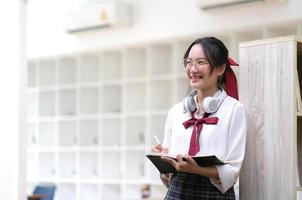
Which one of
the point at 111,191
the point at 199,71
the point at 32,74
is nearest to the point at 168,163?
the point at 199,71

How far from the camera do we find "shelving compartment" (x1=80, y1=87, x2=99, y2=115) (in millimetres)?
7699

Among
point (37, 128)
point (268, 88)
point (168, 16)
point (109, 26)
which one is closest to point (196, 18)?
point (168, 16)

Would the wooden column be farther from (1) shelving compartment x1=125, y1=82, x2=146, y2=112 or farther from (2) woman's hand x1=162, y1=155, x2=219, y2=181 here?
(1) shelving compartment x1=125, y1=82, x2=146, y2=112

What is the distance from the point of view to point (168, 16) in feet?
21.5

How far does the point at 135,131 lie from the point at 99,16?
1.56 m

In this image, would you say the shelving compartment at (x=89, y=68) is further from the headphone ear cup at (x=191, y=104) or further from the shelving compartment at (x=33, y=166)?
the headphone ear cup at (x=191, y=104)

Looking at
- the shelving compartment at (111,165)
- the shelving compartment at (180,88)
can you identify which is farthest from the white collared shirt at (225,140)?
the shelving compartment at (111,165)

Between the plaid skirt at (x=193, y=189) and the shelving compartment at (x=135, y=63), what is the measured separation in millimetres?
4802

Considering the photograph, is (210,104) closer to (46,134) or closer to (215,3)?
(215,3)

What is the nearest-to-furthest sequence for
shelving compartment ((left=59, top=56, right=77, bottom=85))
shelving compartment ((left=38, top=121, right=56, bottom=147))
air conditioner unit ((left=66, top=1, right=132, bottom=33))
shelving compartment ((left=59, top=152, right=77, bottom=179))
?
air conditioner unit ((left=66, top=1, right=132, bottom=33))
shelving compartment ((left=59, top=152, right=77, bottom=179))
shelving compartment ((left=59, top=56, right=77, bottom=85))
shelving compartment ((left=38, top=121, right=56, bottom=147))

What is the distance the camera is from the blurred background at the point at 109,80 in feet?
21.0

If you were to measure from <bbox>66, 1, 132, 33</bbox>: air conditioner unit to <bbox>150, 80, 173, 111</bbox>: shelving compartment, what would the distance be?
86cm

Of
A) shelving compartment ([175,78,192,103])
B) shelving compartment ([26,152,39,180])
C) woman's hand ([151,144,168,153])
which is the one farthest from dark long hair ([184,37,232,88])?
shelving compartment ([26,152,39,180])

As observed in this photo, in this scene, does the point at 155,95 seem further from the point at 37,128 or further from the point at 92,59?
the point at 37,128
